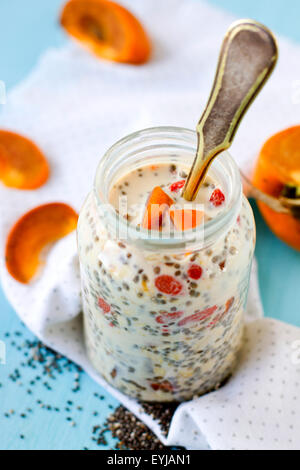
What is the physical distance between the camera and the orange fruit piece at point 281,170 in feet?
4.15

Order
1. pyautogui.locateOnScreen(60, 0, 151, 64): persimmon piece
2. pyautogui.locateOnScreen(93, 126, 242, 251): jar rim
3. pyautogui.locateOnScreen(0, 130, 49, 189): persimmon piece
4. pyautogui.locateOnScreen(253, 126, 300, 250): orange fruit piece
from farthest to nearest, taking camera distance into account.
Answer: pyautogui.locateOnScreen(60, 0, 151, 64): persimmon piece
pyautogui.locateOnScreen(0, 130, 49, 189): persimmon piece
pyautogui.locateOnScreen(253, 126, 300, 250): orange fruit piece
pyautogui.locateOnScreen(93, 126, 242, 251): jar rim

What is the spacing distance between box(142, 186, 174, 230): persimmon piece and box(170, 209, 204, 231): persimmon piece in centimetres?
1

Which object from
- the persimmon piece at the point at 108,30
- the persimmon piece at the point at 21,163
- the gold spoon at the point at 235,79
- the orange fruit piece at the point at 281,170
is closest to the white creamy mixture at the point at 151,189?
the gold spoon at the point at 235,79

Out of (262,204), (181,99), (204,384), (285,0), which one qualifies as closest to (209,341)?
(204,384)

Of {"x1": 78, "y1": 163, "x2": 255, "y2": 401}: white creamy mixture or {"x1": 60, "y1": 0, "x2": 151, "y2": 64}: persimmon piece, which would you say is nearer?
{"x1": 78, "y1": 163, "x2": 255, "y2": 401}: white creamy mixture

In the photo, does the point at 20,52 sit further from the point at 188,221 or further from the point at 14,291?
the point at 188,221

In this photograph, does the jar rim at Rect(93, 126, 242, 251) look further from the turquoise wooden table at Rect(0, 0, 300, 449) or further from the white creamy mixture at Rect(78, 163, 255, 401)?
the turquoise wooden table at Rect(0, 0, 300, 449)

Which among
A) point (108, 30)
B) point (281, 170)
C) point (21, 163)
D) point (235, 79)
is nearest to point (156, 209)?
point (235, 79)

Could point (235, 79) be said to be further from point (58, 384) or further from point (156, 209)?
point (58, 384)

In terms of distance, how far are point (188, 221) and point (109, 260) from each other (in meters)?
0.13

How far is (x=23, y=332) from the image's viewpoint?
128 cm

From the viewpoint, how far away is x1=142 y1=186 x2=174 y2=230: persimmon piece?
35.9 inches

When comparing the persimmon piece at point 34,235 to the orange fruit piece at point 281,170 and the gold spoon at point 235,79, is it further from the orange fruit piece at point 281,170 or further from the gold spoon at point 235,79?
the gold spoon at point 235,79

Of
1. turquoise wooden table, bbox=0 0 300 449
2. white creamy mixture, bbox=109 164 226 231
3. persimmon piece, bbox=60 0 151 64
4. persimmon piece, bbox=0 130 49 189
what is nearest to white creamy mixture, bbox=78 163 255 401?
white creamy mixture, bbox=109 164 226 231
